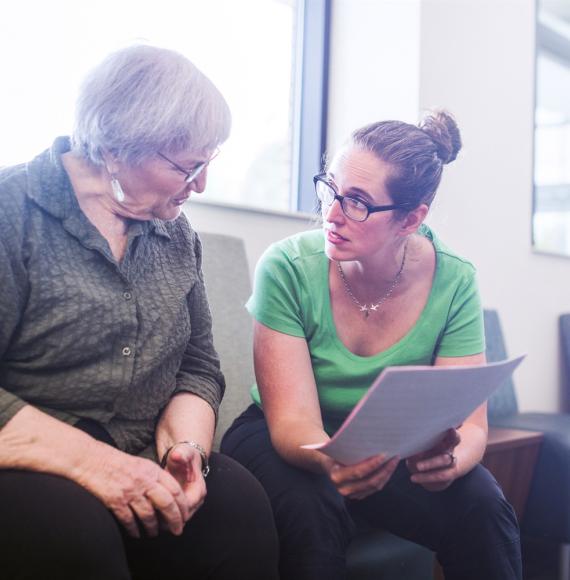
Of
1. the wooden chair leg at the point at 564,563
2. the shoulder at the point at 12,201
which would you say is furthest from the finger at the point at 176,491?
the wooden chair leg at the point at 564,563

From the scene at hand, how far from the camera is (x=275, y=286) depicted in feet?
4.45

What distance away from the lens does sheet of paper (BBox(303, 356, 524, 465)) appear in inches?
34.4

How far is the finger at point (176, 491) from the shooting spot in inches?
39.1

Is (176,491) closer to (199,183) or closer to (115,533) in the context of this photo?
(115,533)

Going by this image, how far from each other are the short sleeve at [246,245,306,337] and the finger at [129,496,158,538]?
431mm

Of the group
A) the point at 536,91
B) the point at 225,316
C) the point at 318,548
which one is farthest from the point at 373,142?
the point at 536,91

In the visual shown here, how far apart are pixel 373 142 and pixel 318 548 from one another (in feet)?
2.26

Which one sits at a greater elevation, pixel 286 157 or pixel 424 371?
pixel 286 157

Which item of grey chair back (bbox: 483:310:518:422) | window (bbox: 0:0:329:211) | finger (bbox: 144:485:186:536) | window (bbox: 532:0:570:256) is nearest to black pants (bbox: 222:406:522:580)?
finger (bbox: 144:485:186:536)

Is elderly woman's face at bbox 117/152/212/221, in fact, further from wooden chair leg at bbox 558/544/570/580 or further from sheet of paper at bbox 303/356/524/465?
wooden chair leg at bbox 558/544/570/580

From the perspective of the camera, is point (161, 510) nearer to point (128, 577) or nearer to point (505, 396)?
point (128, 577)

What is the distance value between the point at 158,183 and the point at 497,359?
59.9 inches

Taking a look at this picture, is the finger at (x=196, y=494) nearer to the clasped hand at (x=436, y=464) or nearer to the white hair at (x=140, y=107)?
the clasped hand at (x=436, y=464)

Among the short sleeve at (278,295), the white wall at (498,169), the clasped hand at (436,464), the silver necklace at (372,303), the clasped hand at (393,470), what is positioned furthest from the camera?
the white wall at (498,169)
